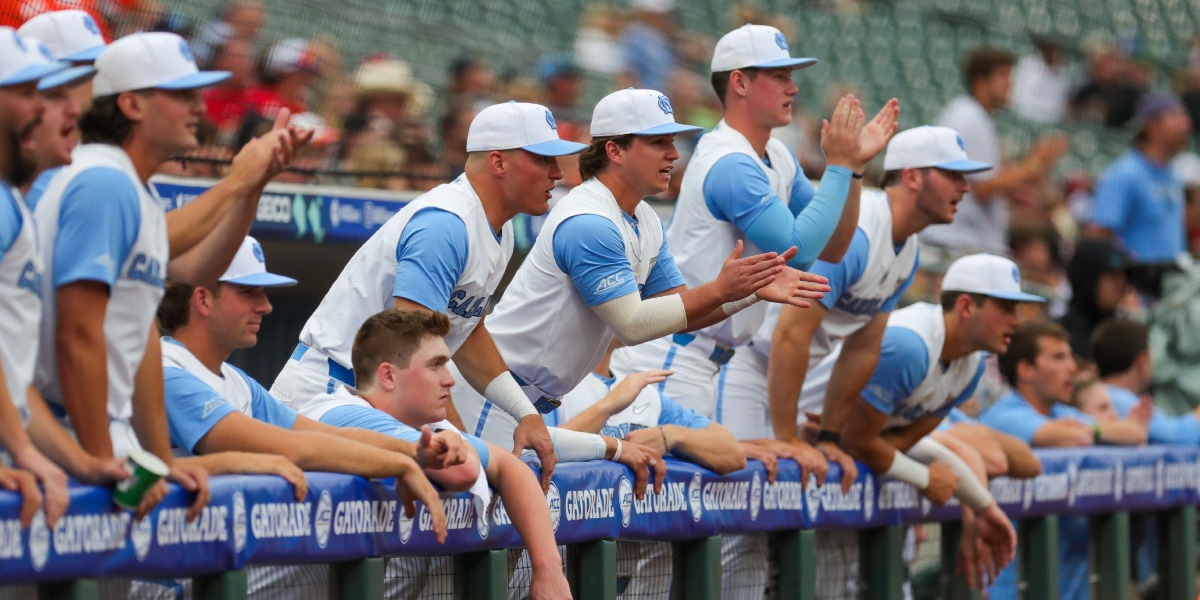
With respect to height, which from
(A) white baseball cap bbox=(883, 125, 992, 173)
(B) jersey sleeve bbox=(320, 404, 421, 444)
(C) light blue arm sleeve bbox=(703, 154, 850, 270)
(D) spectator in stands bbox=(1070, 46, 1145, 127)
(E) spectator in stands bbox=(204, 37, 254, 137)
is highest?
(D) spectator in stands bbox=(1070, 46, 1145, 127)

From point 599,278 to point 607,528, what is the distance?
700 mm

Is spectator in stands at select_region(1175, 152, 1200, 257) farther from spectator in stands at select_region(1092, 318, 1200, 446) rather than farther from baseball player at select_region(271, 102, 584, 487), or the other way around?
baseball player at select_region(271, 102, 584, 487)

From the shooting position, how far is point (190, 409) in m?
3.66

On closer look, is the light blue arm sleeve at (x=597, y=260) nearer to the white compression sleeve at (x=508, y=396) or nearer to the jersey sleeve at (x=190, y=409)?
the white compression sleeve at (x=508, y=396)

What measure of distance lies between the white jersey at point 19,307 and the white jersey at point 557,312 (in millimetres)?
1860

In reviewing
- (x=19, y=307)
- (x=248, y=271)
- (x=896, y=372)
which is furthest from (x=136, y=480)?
(x=896, y=372)

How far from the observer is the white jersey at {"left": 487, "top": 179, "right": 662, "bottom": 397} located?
15.2 ft

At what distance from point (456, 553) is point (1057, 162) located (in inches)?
348

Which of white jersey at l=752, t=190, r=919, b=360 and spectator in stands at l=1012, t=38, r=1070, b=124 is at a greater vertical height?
spectator in stands at l=1012, t=38, r=1070, b=124

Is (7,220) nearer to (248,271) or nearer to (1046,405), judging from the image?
(248,271)

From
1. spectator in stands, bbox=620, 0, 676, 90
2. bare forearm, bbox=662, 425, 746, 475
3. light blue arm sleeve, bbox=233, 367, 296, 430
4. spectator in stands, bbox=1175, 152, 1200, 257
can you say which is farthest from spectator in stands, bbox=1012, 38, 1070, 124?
light blue arm sleeve, bbox=233, 367, 296, 430

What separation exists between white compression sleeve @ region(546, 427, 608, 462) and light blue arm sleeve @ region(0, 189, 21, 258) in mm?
1911

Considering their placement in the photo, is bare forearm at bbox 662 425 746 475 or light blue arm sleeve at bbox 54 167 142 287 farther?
bare forearm at bbox 662 425 746 475

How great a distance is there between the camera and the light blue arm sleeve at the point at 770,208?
16.0 ft
